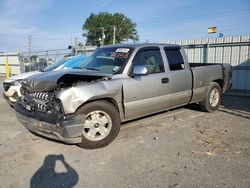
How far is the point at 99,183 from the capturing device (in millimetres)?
3188

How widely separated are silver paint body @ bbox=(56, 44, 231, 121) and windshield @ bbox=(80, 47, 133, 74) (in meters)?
0.14

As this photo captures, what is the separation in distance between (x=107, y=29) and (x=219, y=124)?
6566 cm

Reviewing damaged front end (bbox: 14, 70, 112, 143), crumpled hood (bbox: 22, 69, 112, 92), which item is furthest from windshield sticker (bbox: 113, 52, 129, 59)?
damaged front end (bbox: 14, 70, 112, 143)

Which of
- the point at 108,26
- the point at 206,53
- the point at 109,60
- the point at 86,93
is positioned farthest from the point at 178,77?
the point at 108,26

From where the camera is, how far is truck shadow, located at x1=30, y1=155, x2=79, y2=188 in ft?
10.4

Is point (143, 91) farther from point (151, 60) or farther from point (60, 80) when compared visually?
point (60, 80)

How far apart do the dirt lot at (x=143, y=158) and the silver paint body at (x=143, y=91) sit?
0.58 meters

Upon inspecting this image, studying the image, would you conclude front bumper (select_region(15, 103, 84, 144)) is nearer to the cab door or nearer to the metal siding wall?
the cab door

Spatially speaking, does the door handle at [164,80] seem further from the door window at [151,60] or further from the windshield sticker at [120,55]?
the windshield sticker at [120,55]

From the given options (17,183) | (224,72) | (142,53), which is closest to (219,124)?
(224,72)

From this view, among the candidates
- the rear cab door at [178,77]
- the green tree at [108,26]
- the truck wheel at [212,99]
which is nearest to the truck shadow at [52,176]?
the rear cab door at [178,77]

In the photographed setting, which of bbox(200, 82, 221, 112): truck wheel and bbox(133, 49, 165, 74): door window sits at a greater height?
bbox(133, 49, 165, 74): door window

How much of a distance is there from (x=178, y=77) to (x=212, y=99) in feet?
5.64

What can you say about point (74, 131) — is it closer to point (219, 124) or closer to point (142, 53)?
point (142, 53)
